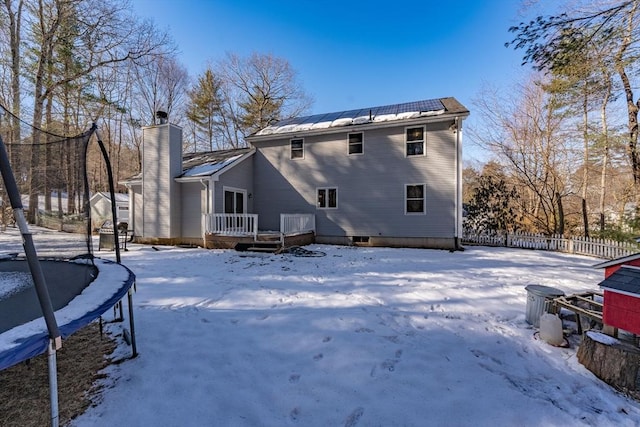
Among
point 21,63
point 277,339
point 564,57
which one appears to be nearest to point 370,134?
point 564,57

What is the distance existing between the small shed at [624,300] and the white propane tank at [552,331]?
15.4 inches

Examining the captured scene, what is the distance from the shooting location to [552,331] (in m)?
3.05

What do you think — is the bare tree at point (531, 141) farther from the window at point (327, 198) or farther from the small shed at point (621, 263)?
the small shed at point (621, 263)

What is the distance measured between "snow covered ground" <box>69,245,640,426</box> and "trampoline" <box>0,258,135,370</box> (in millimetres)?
724

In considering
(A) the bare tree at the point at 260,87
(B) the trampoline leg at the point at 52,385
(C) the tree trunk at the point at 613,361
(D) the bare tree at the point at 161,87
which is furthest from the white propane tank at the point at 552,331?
(D) the bare tree at the point at 161,87

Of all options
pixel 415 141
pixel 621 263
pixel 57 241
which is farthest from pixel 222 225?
pixel 621 263

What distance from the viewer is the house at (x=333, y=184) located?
10.1 metres

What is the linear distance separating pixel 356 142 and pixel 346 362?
979cm

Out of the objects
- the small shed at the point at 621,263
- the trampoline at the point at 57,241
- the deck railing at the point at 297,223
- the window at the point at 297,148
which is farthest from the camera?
the window at the point at 297,148

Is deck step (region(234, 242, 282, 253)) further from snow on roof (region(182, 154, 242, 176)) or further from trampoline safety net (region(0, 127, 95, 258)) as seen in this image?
trampoline safety net (region(0, 127, 95, 258))

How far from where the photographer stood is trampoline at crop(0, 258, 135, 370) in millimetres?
1502

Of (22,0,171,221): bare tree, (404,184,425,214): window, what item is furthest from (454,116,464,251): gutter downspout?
(22,0,171,221): bare tree

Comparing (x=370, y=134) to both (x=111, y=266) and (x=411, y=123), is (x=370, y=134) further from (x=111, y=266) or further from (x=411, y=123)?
(x=111, y=266)

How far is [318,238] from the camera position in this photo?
460 inches
